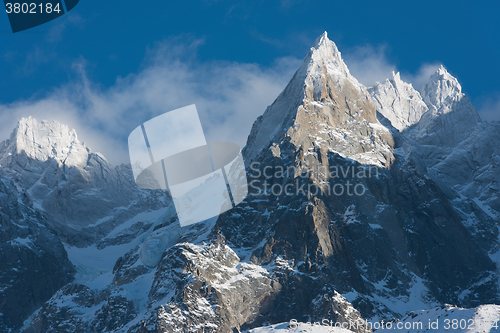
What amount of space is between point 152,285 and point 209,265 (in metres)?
18.9

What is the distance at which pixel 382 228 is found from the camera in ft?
613

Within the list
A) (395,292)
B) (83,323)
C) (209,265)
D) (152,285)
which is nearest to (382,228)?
(395,292)

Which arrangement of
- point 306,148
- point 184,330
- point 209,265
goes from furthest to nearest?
point 306,148
point 209,265
point 184,330

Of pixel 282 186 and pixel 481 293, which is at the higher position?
pixel 282 186

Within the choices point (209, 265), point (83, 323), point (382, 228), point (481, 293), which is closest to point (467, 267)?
point (481, 293)

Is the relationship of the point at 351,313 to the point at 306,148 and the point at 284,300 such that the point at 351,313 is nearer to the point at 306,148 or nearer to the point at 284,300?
the point at 284,300

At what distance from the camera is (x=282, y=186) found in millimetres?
185750

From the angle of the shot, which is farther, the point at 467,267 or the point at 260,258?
the point at 467,267

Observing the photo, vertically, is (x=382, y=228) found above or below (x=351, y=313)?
above

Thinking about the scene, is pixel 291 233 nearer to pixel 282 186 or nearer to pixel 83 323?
pixel 282 186

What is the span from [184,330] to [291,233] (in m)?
38.8

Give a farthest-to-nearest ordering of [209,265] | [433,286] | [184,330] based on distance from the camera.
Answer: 1. [433,286]
2. [209,265]
3. [184,330]

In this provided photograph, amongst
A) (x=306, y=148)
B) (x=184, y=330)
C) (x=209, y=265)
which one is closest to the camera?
(x=184, y=330)

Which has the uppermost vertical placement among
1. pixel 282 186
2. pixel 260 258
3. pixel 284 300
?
pixel 282 186
